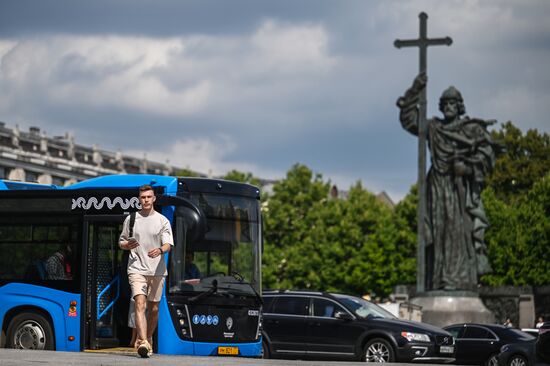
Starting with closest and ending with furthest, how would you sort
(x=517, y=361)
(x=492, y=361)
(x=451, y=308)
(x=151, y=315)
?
(x=151, y=315)
(x=517, y=361)
(x=492, y=361)
(x=451, y=308)

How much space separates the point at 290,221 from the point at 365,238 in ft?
18.3

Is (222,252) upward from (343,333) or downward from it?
upward

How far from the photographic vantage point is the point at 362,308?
26.4 m

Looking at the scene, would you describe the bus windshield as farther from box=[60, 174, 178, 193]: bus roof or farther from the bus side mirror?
box=[60, 174, 178, 193]: bus roof

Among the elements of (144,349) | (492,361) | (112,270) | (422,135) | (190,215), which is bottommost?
(492,361)

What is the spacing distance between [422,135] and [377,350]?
19595 millimetres

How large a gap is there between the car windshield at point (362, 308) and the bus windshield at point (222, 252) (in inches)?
210

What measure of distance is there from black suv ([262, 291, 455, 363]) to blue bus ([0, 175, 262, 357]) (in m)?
4.83

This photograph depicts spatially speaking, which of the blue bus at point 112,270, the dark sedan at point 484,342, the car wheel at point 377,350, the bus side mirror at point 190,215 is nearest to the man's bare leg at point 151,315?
the bus side mirror at point 190,215

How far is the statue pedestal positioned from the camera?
142 feet

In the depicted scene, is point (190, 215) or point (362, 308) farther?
point (362, 308)

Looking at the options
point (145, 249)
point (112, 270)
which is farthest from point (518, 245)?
point (145, 249)

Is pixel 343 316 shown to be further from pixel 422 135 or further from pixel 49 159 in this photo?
pixel 49 159

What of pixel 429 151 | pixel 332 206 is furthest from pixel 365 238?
pixel 429 151
